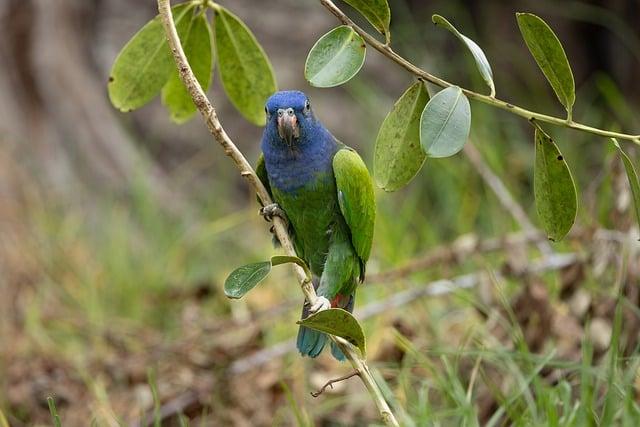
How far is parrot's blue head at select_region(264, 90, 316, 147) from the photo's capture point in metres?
1.97

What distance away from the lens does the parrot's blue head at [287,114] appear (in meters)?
1.97

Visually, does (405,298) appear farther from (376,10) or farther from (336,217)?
(376,10)

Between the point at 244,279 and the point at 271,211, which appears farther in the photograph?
the point at 271,211

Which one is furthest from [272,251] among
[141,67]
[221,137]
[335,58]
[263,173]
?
[335,58]

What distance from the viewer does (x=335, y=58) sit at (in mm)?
1619

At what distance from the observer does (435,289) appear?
298cm

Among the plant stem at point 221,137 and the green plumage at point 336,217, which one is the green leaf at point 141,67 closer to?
the plant stem at point 221,137

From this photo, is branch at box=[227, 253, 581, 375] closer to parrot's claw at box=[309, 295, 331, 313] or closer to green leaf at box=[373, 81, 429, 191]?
parrot's claw at box=[309, 295, 331, 313]

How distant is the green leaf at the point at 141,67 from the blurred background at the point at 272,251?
0.70 meters

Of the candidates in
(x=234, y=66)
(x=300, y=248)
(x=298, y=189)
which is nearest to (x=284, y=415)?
(x=300, y=248)

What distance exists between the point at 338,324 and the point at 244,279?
189mm

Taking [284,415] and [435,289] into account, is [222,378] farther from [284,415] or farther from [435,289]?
[435,289]

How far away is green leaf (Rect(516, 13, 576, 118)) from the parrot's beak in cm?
57

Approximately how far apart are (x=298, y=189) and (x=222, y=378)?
1.10 m
